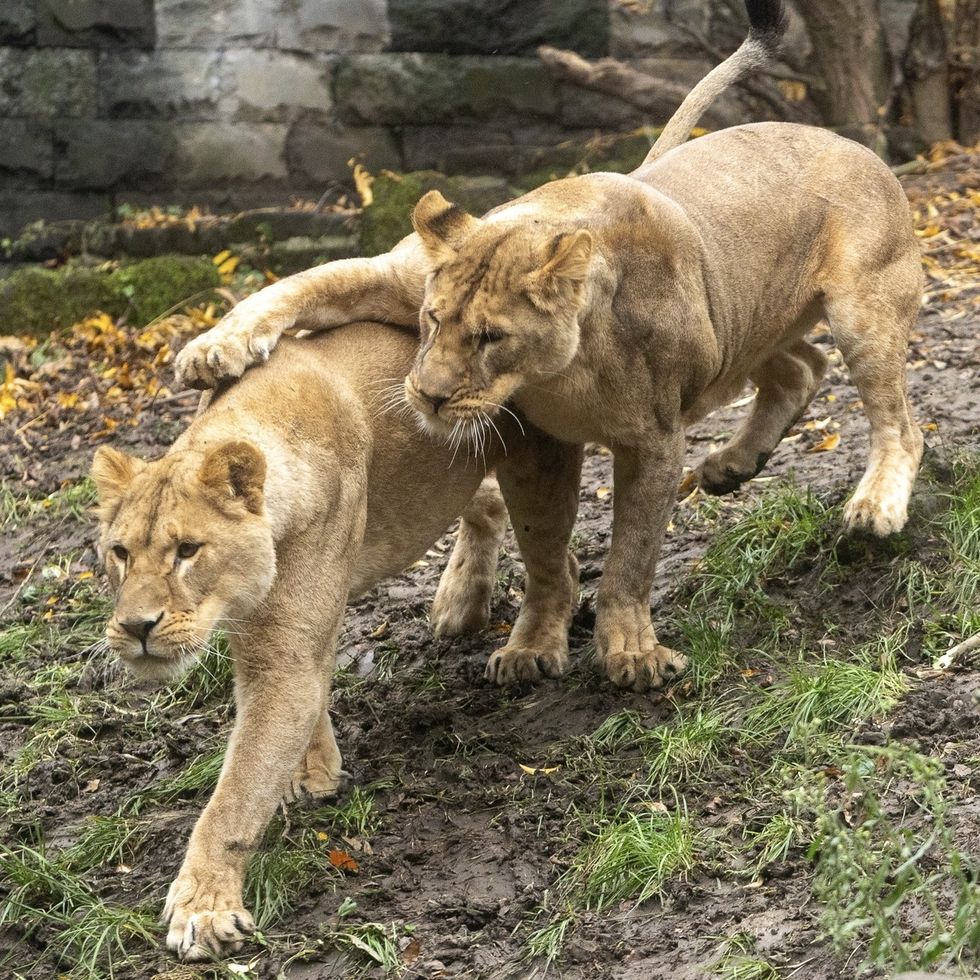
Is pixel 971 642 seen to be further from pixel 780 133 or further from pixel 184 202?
pixel 184 202

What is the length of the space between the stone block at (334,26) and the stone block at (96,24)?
924mm

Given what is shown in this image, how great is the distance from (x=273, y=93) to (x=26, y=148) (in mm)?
1710

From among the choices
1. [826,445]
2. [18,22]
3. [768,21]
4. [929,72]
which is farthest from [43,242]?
[929,72]

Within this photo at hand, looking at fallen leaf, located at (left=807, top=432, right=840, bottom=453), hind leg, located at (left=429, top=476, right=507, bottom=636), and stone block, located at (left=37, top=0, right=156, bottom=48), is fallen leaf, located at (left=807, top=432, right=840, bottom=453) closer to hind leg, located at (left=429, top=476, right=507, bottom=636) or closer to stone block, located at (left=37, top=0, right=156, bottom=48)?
hind leg, located at (left=429, top=476, right=507, bottom=636)

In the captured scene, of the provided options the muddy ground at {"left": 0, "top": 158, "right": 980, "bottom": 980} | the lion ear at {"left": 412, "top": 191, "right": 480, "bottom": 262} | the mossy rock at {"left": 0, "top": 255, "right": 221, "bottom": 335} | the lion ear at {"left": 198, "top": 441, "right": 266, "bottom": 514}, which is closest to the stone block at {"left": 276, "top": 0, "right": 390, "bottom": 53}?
the mossy rock at {"left": 0, "top": 255, "right": 221, "bottom": 335}

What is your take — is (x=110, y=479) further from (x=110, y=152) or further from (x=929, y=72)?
(x=929, y=72)

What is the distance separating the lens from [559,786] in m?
5.05

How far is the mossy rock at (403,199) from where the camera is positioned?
10023 mm

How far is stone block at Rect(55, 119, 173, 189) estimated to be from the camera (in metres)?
10.4

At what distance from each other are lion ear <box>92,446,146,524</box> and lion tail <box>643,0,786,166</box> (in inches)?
117

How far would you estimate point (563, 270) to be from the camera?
4.75 m

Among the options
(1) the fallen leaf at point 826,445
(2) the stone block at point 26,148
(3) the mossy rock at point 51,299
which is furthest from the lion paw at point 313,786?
(2) the stone block at point 26,148

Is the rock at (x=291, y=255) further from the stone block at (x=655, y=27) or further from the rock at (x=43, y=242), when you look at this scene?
the stone block at (x=655, y=27)

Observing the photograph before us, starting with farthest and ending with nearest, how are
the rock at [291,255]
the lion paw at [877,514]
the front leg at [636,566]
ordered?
the rock at [291,255]
the lion paw at [877,514]
the front leg at [636,566]
